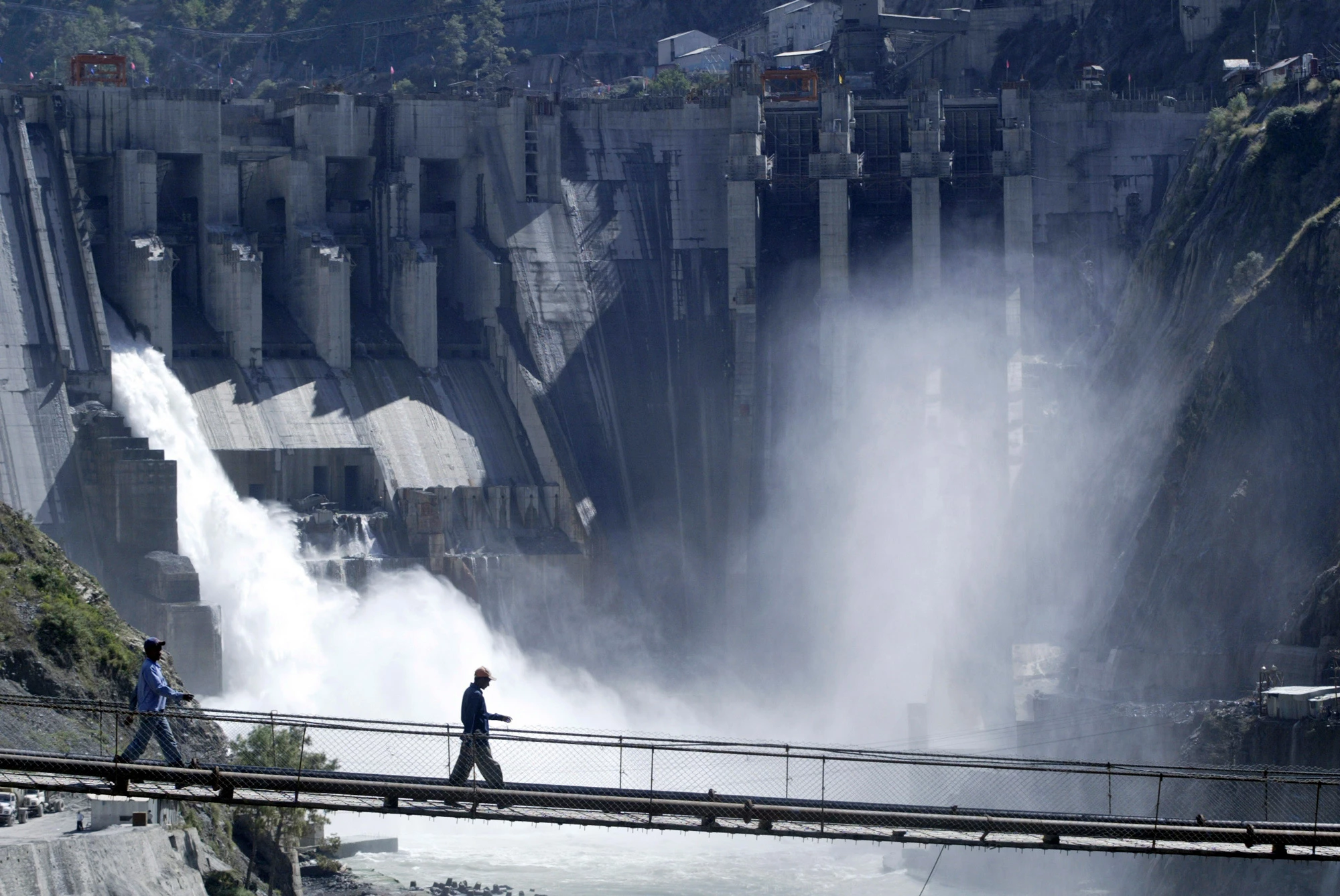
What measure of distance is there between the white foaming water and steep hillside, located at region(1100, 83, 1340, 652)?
19.0 m

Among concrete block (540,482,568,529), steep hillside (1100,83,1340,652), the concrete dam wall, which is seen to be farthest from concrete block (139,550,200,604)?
steep hillside (1100,83,1340,652)

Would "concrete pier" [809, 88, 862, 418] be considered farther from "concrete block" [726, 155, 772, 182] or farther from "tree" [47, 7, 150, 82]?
"tree" [47, 7, 150, 82]

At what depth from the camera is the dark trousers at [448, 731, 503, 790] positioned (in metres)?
30.3

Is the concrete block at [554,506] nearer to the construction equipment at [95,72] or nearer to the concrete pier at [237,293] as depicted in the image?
the concrete pier at [237,293]

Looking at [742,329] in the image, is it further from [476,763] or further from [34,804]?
[476,763]

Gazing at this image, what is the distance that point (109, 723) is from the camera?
44.8m

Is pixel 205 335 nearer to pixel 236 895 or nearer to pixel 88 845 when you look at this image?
pixel 236 895

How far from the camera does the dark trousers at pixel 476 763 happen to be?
30.3 metres

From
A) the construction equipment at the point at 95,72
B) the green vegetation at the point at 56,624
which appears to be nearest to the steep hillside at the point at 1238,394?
the green vegetation at the point at 56,624

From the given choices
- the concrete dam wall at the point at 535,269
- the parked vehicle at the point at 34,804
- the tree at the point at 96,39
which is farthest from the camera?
the tree at the point at 96,39

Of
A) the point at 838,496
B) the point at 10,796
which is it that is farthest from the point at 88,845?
the point at 838,496

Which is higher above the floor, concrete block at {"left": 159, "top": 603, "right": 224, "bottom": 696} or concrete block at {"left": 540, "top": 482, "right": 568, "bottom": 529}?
concrete block at {"left": 540, "top": 482, "right": 568, "bottom": 529}

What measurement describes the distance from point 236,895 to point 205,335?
31348 mm

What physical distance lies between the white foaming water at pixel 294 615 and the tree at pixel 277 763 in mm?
7886
